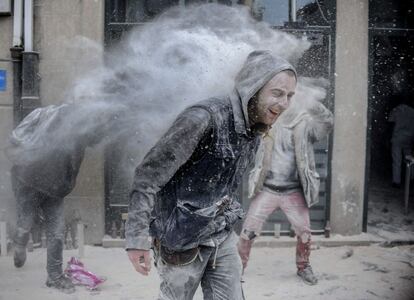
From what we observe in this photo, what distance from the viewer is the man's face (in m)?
2.94

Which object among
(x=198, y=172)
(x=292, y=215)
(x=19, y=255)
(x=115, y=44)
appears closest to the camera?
(x=198, y=172)

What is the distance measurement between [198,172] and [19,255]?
10.5 feet

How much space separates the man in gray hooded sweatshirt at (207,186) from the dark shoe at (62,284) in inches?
87.3

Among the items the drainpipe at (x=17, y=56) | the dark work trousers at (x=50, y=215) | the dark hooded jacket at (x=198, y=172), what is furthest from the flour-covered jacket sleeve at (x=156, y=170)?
the drainpipe at (x=17, y=56)

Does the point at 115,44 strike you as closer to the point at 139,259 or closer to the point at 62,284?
the point at 62,284

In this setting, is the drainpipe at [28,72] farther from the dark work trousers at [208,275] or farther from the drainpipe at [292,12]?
the dark work trousers at [208,275]

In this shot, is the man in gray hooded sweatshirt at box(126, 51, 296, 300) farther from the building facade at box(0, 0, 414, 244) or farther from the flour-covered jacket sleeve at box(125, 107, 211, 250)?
the building facade at box(0, 0, 414, 244)

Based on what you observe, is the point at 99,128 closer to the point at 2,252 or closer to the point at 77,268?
→ the point at 77,268

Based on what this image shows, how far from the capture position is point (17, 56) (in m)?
6.25

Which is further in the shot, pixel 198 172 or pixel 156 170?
pixel 198 172

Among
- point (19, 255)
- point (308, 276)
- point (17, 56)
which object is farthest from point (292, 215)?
point (17, 56)

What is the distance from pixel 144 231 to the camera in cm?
269

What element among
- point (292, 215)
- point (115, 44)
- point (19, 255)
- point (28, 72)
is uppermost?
point (115, 44)

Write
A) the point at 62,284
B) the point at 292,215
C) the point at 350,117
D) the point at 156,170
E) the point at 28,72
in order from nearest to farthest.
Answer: the point at 156,170, the point at 62,284, the point at 292,215, the point at 28,72, the point at 350,117
